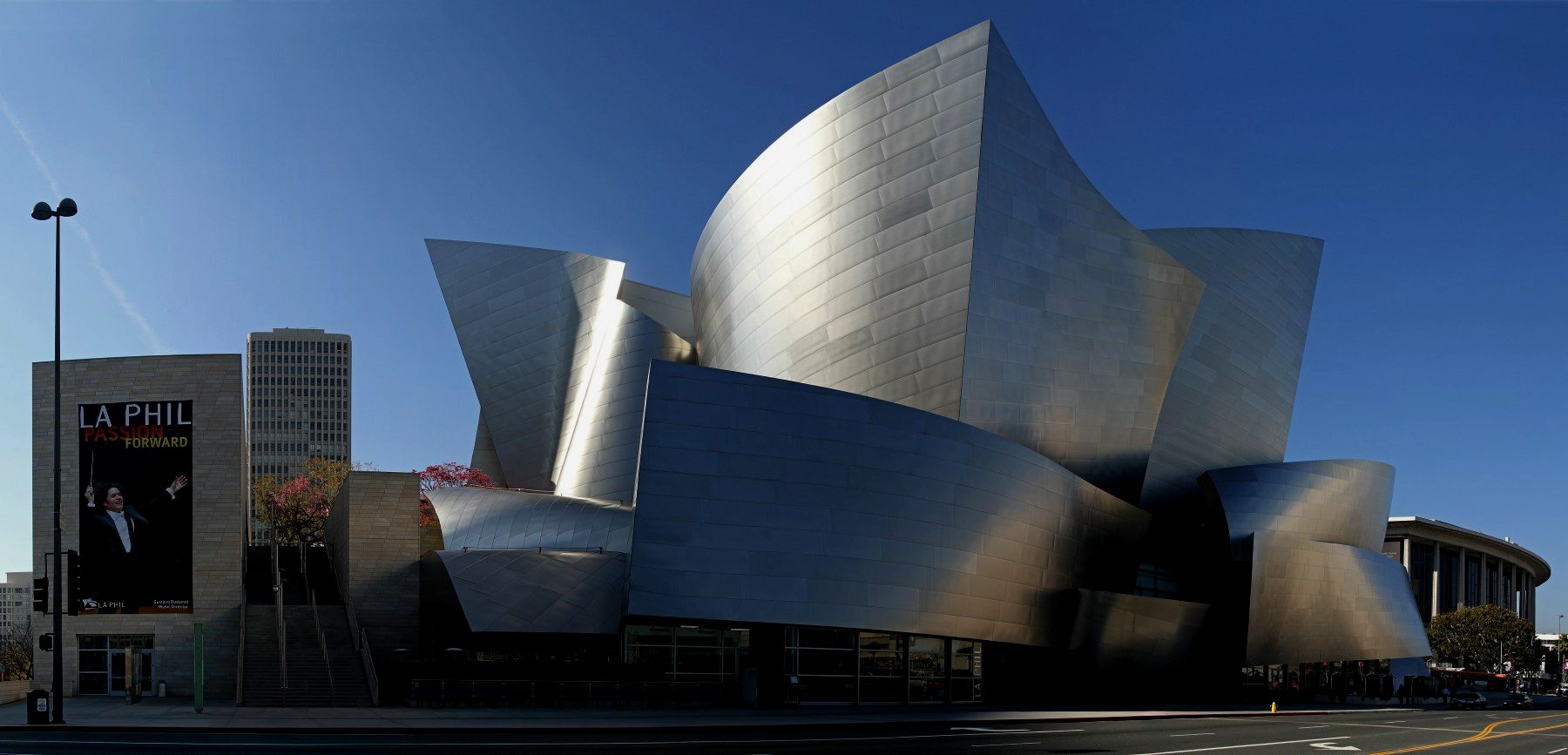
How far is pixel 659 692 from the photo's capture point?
3070cm

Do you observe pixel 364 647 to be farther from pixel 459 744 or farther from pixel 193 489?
pixel 459 744

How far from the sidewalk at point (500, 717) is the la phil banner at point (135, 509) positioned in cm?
342

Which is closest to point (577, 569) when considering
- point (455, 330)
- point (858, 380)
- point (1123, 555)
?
point (858, 380)

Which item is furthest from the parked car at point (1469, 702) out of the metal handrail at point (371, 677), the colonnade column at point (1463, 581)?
the colonnade column at point (1463, 581)

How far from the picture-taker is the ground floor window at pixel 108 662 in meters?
36.0

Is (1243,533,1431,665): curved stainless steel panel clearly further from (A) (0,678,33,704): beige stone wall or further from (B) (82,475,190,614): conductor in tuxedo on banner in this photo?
(A) (0,678,33,704): beige stone wall

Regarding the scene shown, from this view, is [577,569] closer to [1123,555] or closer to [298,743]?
[298,743]

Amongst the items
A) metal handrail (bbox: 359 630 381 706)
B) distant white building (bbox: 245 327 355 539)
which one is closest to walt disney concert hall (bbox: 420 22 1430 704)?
metal handrail (bbox: 359 630 381 706)

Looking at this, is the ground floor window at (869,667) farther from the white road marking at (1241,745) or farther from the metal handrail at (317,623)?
the white road marking at (1241,745)

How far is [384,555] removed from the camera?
3853cm

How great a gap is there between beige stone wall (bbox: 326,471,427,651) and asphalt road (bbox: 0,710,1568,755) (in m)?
14.3

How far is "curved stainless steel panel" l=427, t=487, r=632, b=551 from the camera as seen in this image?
124 ft

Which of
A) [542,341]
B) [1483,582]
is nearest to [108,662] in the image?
[542,341]

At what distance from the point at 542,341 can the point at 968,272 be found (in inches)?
966
